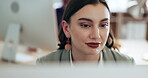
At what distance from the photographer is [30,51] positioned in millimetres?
778

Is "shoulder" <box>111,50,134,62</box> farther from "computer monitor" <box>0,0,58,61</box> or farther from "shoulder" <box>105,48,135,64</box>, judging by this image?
"computer monitor" <box>0,0,58,61</box>

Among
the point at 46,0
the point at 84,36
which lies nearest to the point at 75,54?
the point at 84,36

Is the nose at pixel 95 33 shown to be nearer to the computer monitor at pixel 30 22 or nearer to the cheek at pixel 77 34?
the cheek at pixel 77 34

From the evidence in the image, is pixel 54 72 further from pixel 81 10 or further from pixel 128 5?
pixel 128 5

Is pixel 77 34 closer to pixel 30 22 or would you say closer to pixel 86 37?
pixel 86 37

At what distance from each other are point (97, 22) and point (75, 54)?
0.34 ft

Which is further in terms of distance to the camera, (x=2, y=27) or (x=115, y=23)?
(x=2, y=27)

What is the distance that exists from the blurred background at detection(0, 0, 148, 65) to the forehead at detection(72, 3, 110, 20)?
0.12ft

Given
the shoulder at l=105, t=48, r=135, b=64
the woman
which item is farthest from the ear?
the shoulder at l=105, t=48, r=135, b=64

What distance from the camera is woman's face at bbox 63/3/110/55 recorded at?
0.51 meters

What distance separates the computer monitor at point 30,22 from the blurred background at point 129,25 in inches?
1.2

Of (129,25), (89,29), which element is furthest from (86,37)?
(129,25)

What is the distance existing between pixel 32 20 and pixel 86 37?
240 mm

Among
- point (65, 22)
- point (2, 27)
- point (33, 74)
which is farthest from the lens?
point (2, 27)
